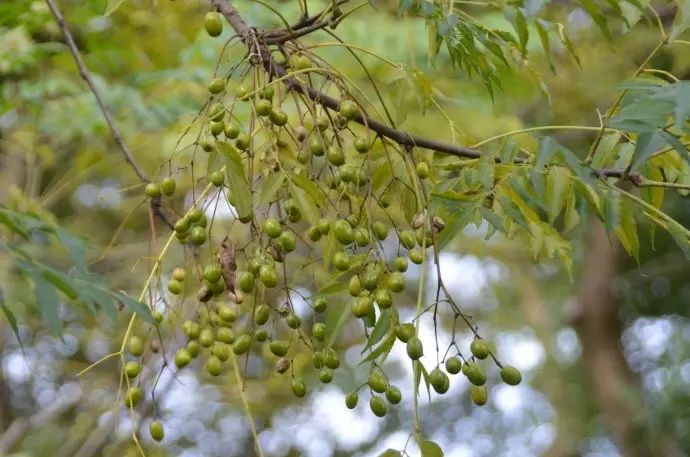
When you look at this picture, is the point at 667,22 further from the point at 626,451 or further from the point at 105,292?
the point at 105,292

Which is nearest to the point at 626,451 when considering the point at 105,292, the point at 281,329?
the point at 281,329

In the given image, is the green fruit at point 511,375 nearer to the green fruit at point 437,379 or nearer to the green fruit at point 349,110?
the green fruit at point 437,379

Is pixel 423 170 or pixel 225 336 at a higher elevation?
pixel 423 170

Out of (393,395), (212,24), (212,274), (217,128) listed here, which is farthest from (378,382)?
(212,24)

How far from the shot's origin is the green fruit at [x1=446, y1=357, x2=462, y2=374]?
3.59 ft

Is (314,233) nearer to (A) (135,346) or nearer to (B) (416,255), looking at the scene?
(B) (416,255)

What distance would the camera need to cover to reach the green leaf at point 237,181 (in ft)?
3.42

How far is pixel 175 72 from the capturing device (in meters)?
2.51

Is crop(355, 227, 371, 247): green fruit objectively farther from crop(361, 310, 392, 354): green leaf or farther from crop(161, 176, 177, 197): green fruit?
crop(161, 176, 177, 197): green fruit

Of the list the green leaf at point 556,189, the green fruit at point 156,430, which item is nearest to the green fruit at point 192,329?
the green fruit at point 156,430

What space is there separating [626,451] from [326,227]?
4050mm

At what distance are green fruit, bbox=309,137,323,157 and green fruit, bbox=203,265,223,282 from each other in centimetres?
18

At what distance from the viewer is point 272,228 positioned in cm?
108

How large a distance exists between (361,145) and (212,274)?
23cm
